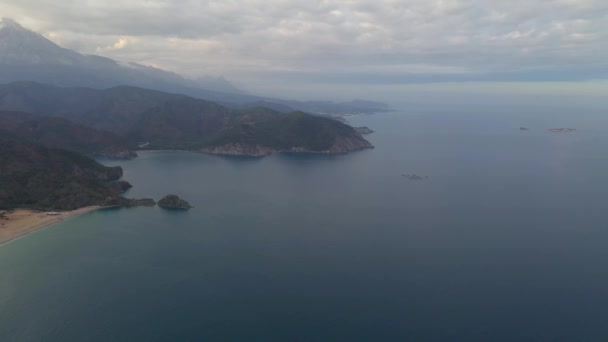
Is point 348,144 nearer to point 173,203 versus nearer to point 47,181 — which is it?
point 173,203

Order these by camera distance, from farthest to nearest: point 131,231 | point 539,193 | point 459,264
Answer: point 539,193 < point 131,231 < point 459,264

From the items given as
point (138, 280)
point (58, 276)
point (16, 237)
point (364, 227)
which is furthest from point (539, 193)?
point (16, 237)

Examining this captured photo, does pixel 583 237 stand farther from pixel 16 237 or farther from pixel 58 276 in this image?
pixel 16 237

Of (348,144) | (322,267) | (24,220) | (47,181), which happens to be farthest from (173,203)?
(348,144)

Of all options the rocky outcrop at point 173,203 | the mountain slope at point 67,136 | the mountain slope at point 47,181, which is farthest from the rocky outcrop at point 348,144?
the mountain slope at point 47,181

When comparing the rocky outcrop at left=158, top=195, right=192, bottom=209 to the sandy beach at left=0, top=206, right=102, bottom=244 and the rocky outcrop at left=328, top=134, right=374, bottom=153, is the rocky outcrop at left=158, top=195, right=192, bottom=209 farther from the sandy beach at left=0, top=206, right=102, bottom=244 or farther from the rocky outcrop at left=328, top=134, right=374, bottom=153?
the rocky outcrop at left=328, top=134, right=374, bottom=153

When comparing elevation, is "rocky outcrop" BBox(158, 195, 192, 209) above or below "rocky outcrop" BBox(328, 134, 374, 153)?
below

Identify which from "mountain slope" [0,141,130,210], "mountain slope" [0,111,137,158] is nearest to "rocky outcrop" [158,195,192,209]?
"mountain slope" [0,141,130,210]
